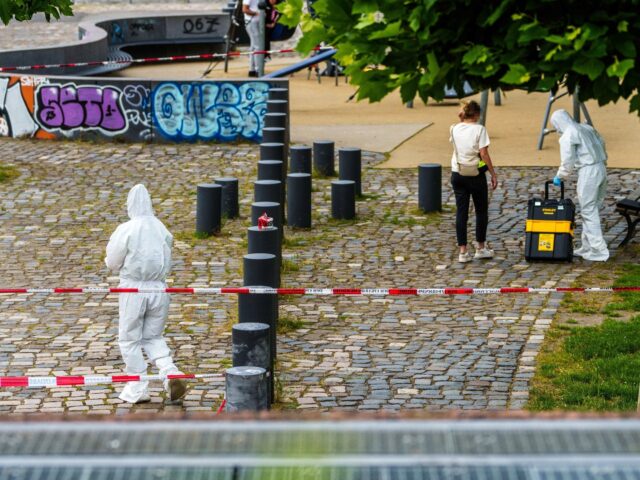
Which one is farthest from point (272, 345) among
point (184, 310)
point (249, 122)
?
point (249, 122)

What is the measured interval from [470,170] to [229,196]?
352 centimetres

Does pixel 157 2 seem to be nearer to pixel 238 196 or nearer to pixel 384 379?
pixel 238 196

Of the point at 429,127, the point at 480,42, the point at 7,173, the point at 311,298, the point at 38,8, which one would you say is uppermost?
the point at 480,42

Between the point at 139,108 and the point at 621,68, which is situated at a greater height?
the point at 621,68

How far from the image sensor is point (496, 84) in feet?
21.9

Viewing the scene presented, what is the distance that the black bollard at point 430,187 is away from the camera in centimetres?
1582

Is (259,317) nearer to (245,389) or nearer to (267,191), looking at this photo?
(245,389)

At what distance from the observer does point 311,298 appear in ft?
39.6

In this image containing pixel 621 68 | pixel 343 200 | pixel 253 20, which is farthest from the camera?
pixel 253 20

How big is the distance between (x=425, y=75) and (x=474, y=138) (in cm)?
688

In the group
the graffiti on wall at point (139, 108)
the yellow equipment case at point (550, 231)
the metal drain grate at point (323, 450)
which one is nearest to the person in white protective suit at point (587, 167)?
the yellow equipment case at point (550, 231)

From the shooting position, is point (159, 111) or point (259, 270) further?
point (159, 111)

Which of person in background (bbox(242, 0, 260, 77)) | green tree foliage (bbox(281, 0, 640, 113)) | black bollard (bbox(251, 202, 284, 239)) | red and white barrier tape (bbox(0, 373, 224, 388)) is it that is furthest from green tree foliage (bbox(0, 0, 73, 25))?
person in background (bbox(242, 0, 260, 77))

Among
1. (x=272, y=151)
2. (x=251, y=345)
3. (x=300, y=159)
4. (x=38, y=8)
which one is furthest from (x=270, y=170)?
(x=251, y=345)
